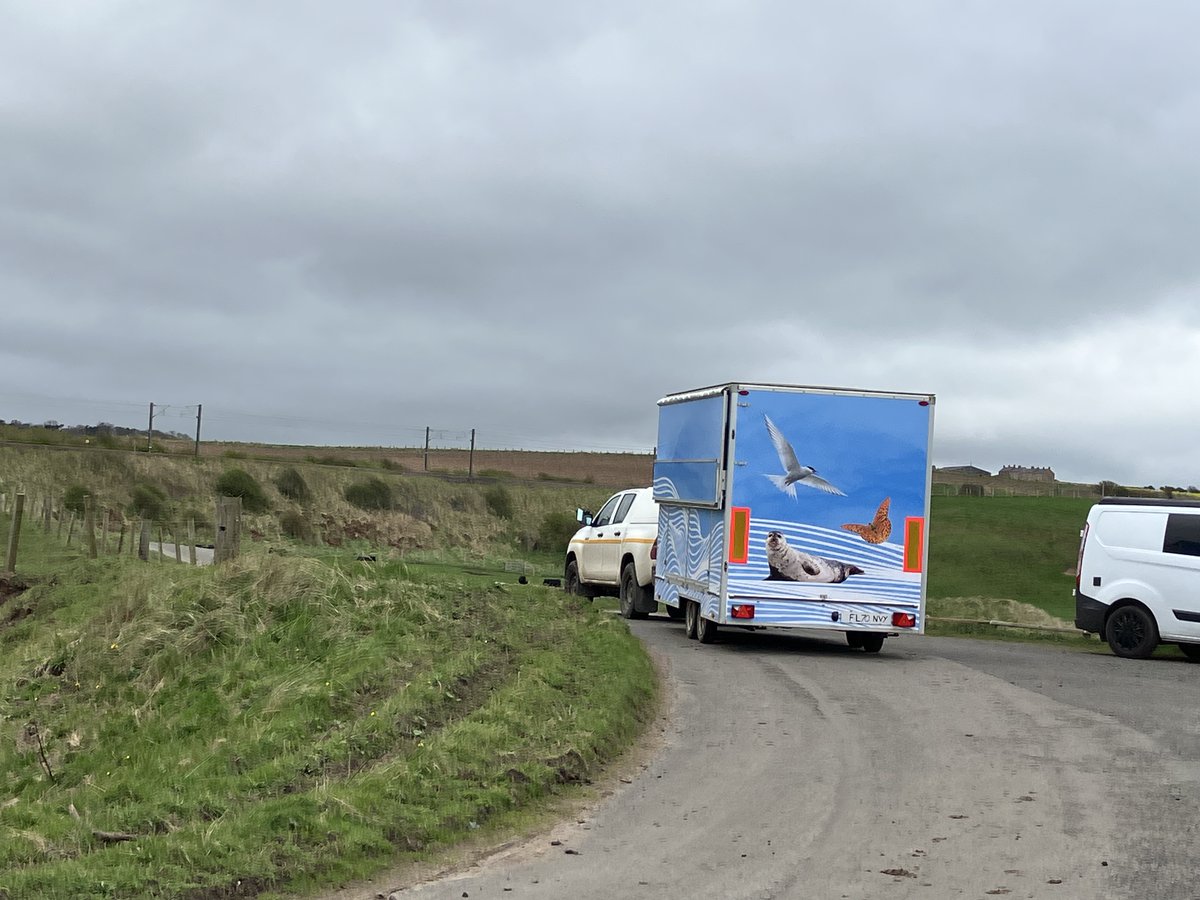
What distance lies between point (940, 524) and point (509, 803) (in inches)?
2005

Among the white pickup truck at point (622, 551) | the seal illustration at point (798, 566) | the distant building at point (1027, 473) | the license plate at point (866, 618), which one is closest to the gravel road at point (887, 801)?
the license plate at point (866, 618)

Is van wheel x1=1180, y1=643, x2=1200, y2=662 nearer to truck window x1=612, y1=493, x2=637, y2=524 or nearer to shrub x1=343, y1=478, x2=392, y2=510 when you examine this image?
truck window x1=612, y1=493, x2=637, y2=524

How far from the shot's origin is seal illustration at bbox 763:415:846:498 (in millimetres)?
16547

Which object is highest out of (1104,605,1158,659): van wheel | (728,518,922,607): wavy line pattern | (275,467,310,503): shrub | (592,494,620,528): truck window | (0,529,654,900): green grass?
(275,467,310,503): shrub

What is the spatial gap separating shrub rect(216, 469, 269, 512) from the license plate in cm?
3505

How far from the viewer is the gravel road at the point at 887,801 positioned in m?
6.88

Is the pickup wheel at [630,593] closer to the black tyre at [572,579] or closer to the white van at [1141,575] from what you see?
the black tyre at [572,579]

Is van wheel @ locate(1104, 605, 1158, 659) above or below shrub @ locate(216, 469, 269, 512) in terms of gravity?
below

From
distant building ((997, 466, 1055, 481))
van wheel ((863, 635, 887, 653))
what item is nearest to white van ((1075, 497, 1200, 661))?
van wheel ((863, 635, 887, 653))

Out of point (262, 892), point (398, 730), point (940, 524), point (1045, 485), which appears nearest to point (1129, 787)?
point (398, 730)

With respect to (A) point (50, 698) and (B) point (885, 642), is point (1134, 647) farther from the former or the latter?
(A) point (50, 698)

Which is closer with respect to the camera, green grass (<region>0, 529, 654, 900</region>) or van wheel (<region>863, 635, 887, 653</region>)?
green grass (<region>0, 529, 654, 900</region>)

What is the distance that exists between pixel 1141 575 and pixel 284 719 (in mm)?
13019

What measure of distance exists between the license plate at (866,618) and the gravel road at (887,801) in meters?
1.83
